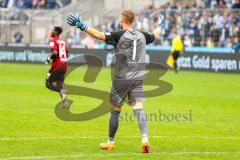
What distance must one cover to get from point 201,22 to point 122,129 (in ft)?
92.8

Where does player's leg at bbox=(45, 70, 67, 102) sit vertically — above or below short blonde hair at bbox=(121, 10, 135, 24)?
below

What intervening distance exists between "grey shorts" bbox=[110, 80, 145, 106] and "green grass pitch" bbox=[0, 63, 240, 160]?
0.89 metres

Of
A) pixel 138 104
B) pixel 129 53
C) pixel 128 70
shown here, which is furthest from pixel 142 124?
pixel 129 53

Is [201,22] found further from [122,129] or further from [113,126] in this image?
[113,126]

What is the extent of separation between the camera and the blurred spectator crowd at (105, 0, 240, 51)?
42.8 metres

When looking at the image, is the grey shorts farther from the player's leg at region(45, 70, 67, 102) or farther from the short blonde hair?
the player's leg at region(45, 70, 67, 102)

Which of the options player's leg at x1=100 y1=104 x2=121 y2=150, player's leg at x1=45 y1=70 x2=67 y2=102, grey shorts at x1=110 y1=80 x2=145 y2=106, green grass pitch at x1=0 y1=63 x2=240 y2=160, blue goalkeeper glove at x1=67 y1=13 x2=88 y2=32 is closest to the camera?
blue goalkeeper glove at x1=67 y1=13 x2=88 y2=32

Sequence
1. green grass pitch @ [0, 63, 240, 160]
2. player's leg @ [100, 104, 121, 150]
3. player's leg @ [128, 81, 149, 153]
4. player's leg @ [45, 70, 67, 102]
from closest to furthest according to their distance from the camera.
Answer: green grass pitch @ [0, 63, 240, 160], player's leg @ [128, 81, 149, 153], player's leg @ [100, 104, 121, 150], player's leg @ [45, 70, 67, 102]

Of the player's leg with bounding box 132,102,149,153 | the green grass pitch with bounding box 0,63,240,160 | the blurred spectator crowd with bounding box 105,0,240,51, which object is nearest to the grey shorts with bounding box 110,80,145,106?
the player's leg with bounding box 132,102,149,153

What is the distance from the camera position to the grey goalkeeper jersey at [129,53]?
42.5ft

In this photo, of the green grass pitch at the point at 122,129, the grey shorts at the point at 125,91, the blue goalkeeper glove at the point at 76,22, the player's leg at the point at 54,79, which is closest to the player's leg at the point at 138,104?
the grey shorts at the point at 125,91

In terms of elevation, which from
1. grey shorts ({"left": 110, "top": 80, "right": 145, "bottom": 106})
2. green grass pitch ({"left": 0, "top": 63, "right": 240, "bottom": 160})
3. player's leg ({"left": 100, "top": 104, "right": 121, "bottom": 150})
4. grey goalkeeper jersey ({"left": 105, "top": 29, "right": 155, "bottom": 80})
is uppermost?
grey goalkeeper jersey ({"left": 105, "top": 29, "right": 155, "bottom": 80})

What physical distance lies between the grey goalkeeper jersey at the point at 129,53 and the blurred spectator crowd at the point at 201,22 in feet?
92.6

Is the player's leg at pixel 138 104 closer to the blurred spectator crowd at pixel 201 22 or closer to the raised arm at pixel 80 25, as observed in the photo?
the raised arm at pixel 80 25
